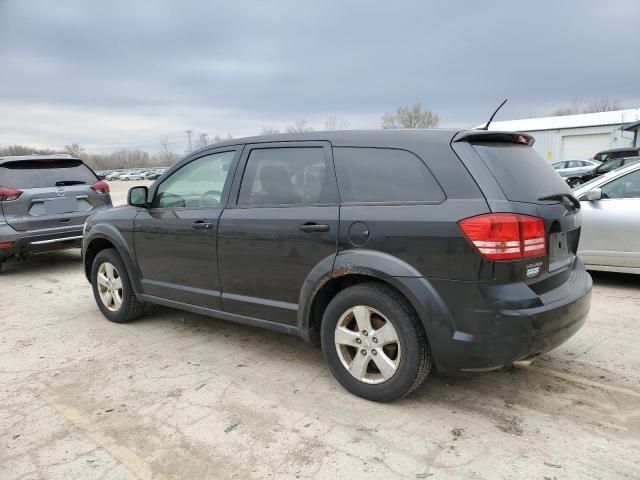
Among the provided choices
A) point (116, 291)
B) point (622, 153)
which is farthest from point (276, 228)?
point (622, 153)

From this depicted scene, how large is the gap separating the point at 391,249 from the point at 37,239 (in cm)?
612

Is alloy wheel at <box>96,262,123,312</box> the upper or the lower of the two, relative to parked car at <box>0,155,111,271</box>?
lower

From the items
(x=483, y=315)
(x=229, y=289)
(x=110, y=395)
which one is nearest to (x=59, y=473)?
(x=110, y=395)

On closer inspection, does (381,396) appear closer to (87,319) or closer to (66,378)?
(66,378)

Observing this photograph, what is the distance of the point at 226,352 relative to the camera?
13.4 ft


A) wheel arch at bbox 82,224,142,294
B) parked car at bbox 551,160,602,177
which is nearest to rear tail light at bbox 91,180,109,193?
wheel arch at bbox 82,224,142,294

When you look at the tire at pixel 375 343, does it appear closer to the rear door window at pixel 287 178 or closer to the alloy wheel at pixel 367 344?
the alloy wheel at pixel 367 344

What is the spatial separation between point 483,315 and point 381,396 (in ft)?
2.79

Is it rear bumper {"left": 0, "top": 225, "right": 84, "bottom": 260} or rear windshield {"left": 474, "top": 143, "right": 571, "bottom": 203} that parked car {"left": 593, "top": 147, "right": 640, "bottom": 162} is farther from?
rear bumper {"left": 0, "top": 225, "right": 84, "bottom": 260}

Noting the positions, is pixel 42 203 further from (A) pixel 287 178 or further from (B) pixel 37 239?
(A) pixel 287 178

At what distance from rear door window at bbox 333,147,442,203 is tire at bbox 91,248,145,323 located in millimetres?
2616

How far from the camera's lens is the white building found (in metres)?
35.4

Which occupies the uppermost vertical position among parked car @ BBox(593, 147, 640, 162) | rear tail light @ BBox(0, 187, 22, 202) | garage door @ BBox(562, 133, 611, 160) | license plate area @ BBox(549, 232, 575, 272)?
garage door @ BBox(562, 133, 611, 160)

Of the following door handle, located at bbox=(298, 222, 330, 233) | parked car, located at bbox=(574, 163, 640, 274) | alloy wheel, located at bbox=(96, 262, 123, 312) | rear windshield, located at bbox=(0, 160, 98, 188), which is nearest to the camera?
door handle, located at bbox=(298, 222, 330, 233)
